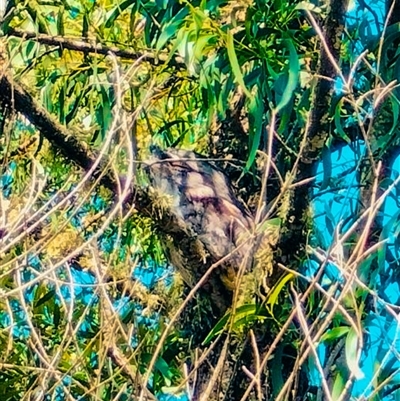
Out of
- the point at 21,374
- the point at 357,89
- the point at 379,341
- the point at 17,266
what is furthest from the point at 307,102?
the point at 21,374

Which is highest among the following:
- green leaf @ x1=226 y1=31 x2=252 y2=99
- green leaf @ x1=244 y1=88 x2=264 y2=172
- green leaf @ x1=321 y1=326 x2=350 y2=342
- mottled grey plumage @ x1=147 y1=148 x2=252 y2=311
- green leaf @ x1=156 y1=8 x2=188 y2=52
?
green leaf @ x1=156 y1=8 x2=188 y2=52

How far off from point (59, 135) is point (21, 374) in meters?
0.53

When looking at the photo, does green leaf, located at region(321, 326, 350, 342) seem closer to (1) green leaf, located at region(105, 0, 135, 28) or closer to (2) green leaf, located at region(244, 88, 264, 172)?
(2) green leaf, located at region(244, 88, 264, 172)

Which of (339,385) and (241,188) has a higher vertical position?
(241,188)

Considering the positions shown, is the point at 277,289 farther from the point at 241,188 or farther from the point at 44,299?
the point at 44,299

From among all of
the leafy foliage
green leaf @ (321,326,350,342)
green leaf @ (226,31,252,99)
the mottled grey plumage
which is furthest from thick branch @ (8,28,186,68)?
green leaf @ (321,326,350,342)

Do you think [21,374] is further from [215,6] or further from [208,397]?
[215,6]

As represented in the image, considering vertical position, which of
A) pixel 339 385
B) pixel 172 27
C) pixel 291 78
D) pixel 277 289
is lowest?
pixel 339 385

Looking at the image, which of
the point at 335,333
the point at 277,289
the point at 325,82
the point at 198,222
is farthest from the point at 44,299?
the point at 325,82

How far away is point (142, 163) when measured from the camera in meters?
1.40

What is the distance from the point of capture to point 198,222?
4.54 ft

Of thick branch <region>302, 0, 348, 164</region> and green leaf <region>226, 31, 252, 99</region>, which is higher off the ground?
green leaf <region>226, 31, 252, 99</region>

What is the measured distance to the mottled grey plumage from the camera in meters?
1.37

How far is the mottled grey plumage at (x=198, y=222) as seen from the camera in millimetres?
1367
